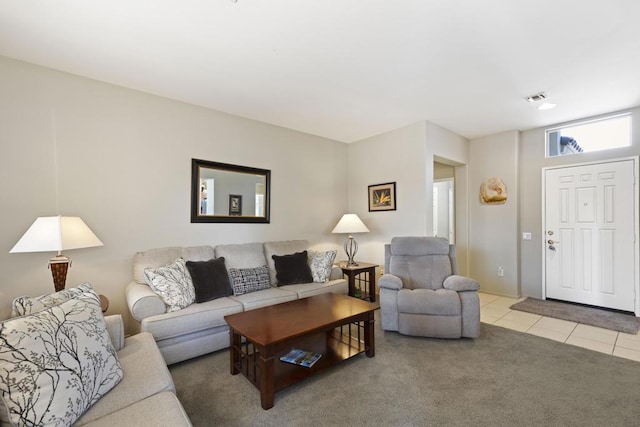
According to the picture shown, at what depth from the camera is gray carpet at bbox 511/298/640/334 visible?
10.2 ft

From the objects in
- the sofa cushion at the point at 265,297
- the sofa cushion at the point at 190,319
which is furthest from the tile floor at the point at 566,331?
the sofa cushion at the point at 190,319

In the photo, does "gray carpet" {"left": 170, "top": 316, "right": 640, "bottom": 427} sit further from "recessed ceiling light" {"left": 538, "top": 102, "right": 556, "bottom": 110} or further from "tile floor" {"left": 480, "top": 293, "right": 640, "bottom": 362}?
"recessed ceiling light" {"left": 538, "top": 102, "right": 556, "bottom": 110}

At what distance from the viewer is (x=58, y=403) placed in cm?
106

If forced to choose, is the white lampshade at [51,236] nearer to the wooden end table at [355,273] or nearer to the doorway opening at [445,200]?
the wooden end table at [355,273]

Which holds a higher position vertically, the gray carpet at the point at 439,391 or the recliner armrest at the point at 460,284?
the recliner armrest at the point at 460,284

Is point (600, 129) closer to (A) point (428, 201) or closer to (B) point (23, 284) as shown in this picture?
(A) point (428, 201)

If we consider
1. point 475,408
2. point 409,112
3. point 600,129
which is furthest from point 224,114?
point 600,129

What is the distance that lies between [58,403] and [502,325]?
3701 millimetres

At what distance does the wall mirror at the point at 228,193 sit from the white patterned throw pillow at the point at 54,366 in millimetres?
2052

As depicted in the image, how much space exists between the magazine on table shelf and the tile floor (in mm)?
2215

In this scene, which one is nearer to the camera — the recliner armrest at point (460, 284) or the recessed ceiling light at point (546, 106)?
the recliner armrest at point (460, 284)

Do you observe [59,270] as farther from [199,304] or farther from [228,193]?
[228,193]

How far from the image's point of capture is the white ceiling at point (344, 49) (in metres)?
1.82

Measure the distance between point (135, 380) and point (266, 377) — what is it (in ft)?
2.38
